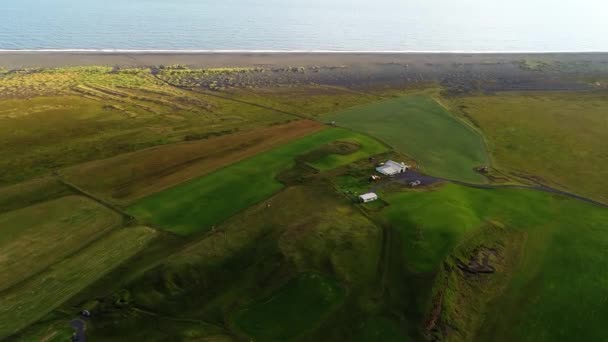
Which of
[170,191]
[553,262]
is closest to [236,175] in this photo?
[170,191]

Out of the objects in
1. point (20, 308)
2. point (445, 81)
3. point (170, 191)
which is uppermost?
point (445, 81)

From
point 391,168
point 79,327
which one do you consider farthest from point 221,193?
point 391,168

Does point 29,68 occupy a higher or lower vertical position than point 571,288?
higher

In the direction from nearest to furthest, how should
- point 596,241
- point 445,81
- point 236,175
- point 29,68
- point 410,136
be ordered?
point 596,241, point 236,175, point 410,136, point 29,68, point 445,81

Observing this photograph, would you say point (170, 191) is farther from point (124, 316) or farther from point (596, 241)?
point (596, 241)

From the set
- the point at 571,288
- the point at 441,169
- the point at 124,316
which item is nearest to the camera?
the point at 124,316

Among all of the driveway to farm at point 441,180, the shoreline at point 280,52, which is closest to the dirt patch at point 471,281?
the driveway to farm at point 441,180

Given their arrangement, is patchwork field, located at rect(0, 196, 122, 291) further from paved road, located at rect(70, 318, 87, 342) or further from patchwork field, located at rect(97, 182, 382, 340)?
patchwork field, located at rect(97, 182, 382, 340)

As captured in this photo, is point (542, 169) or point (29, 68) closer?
point (542, 169)
